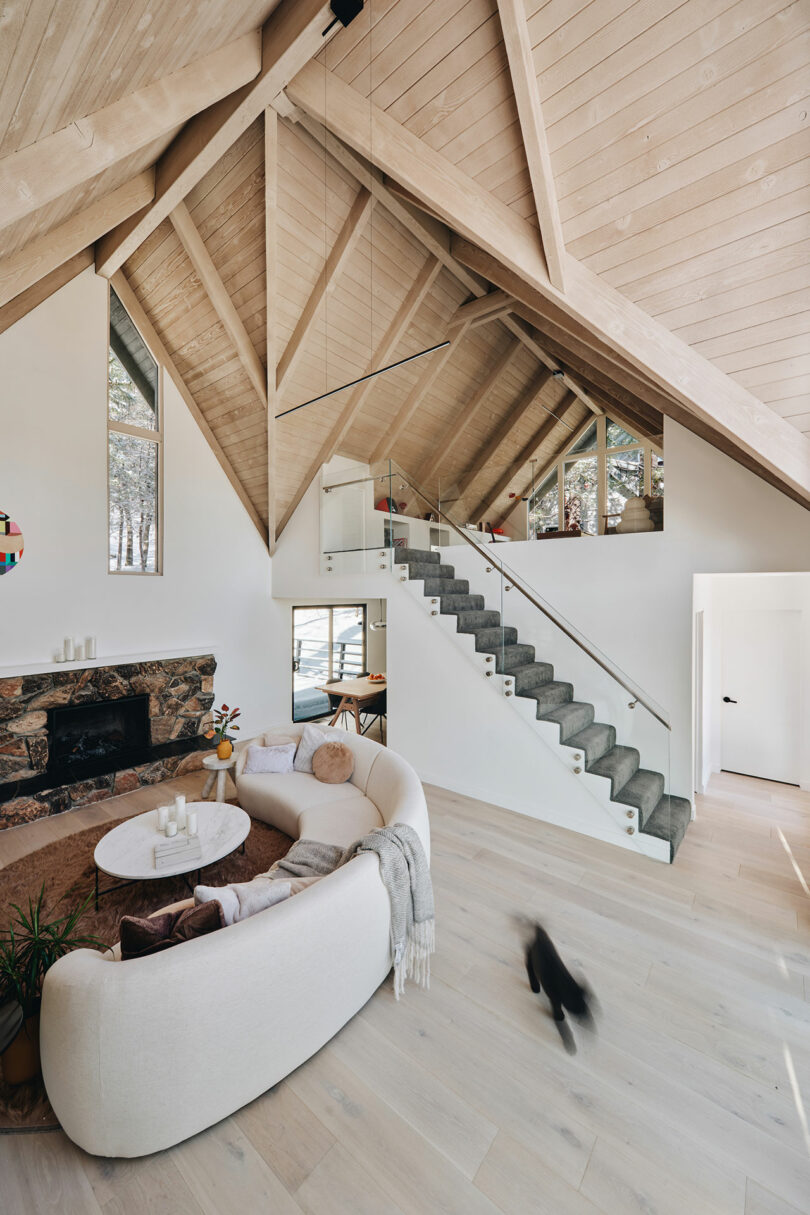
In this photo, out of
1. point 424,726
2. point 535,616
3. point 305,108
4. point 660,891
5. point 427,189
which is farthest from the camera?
point 424,726

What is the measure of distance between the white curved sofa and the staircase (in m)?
2.37

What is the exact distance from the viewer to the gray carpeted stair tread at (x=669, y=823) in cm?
346

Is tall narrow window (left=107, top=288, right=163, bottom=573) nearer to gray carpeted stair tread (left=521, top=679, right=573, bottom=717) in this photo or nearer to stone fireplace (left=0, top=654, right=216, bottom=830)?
stone fireplace (left=0, top=654, right=216, bottom=830)

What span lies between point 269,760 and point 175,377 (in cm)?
437

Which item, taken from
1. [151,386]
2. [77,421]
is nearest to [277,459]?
[151,386]

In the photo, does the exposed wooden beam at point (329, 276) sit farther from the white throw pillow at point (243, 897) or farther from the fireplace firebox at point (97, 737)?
the white throw pillow at point (243, 897)

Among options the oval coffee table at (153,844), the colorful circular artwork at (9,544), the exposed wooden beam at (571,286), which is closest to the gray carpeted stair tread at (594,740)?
the exposed wooden beam at (571,286)

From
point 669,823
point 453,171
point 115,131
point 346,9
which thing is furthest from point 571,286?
point 669,823

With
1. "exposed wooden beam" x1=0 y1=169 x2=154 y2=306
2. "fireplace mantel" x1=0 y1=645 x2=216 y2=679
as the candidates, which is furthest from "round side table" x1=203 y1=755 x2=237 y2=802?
"exposed wooden beam" x1=0 y1=169 x2=154 y2=306

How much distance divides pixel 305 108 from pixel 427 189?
1.37 m

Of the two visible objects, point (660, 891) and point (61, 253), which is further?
point (61, 253)

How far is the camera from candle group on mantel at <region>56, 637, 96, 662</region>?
4578 millimetres

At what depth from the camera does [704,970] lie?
8.06 ft

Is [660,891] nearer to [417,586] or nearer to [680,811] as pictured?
[680,811]
